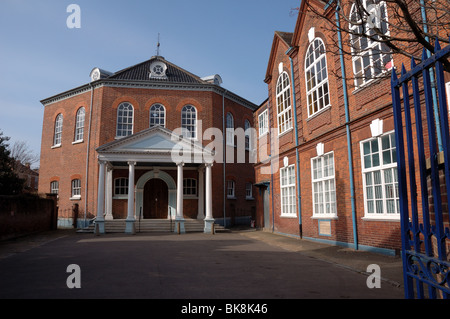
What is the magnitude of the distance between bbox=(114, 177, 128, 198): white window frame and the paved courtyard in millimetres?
10733

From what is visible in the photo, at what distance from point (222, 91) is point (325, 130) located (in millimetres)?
12870

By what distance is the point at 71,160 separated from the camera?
22359 mm

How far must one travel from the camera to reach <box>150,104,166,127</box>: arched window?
72.1 feet

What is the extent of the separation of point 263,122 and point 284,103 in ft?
9.97

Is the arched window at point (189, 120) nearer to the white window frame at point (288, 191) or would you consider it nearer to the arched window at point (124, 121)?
the arched window at point (124, 121)

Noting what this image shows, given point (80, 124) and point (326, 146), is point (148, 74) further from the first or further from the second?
point (326, 146)

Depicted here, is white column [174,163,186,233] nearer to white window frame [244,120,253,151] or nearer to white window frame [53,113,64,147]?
white window frame [244,120,253,151]

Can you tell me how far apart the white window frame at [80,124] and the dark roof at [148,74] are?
10.8 ft

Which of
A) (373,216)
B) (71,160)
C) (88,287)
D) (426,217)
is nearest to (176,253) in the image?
(88,287)

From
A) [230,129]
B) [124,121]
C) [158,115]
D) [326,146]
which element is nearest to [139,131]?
[124,121]

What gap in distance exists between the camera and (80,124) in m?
22.8

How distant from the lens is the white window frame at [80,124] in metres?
22.6

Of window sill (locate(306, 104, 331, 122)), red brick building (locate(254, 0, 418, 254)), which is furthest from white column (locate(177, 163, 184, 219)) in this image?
window sill (locate(306, 104, 331, 122))

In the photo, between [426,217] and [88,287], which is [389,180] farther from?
[88,287]
